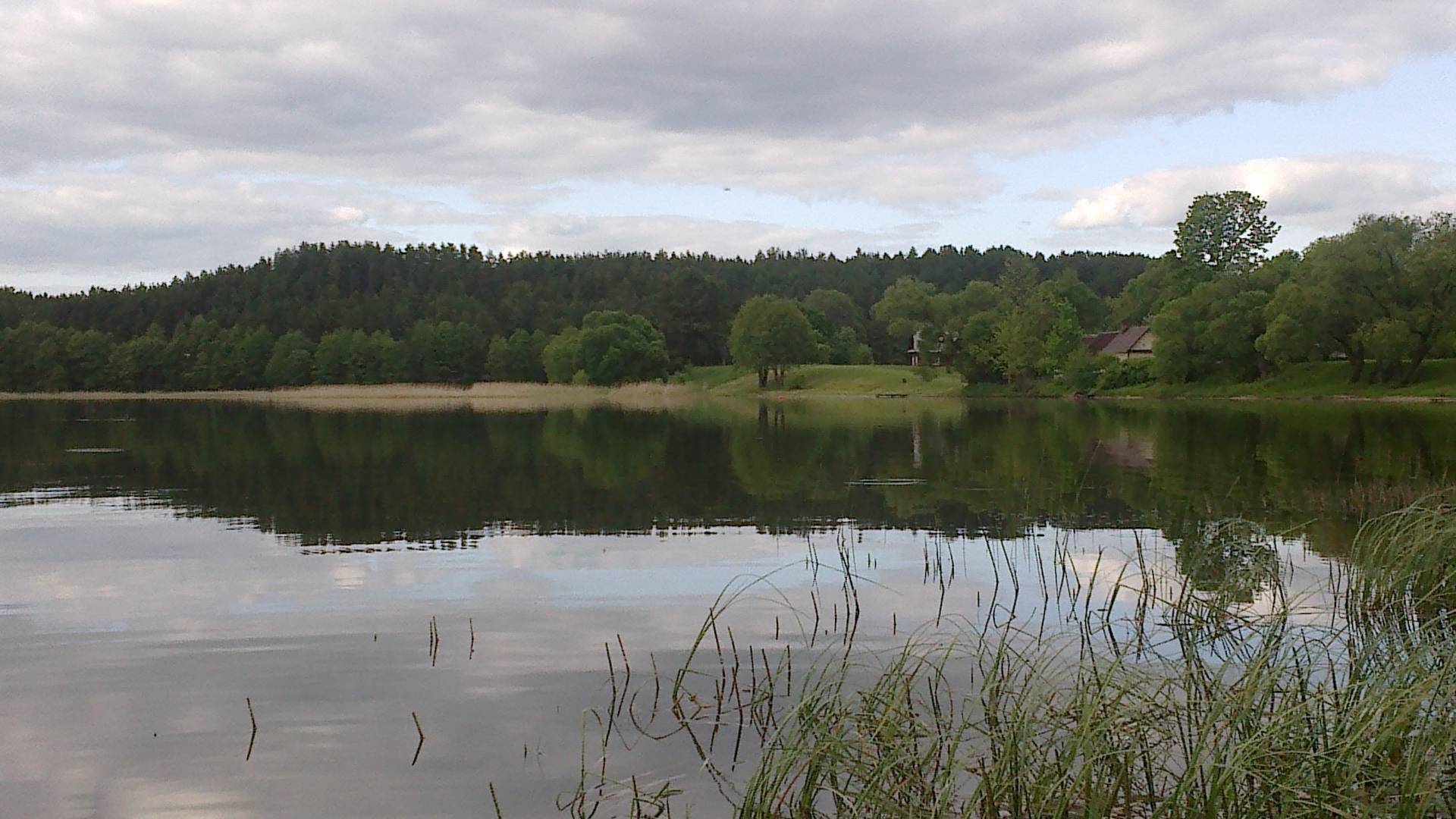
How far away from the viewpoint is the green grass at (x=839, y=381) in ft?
357

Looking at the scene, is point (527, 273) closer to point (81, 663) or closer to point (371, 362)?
point (371, 362)

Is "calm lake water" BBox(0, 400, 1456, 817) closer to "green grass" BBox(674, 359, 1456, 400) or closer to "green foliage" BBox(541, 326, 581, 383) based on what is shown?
"green grass" BBox(674, 359, 1456, 400)

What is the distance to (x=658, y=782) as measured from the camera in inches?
316

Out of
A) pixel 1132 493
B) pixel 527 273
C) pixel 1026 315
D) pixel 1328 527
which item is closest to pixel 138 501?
pixel 1132 493

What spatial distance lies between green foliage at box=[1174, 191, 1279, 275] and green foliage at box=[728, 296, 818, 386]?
1464 inches

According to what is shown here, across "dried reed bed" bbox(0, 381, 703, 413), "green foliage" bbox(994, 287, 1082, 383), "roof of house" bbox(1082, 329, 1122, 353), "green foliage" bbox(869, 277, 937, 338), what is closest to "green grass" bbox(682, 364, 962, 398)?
"dried reed bed" bbox(0, 381, 703, 413)

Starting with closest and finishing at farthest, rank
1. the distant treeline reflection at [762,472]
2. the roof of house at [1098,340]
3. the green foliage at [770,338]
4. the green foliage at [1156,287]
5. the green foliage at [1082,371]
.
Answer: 1. the distant treeline reflection at [762,472]
2. the green foliage at [1082,371]
3. the green foliage at [1156,287]
4. the roof of house at [1098,340]
5. the green foliage at [770,338]

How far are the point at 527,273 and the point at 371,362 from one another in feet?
144

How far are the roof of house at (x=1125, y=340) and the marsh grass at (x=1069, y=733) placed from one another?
104 metres

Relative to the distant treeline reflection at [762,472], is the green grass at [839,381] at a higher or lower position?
higher

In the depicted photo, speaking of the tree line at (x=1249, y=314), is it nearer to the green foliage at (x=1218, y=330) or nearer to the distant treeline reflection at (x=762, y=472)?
the green foliage at (x=1218, y=330)

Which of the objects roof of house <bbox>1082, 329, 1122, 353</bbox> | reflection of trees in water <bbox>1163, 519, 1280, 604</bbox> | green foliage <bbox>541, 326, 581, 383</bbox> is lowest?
reflection of trees in water <bbox>1163, 519, 1280, 604</bbox>

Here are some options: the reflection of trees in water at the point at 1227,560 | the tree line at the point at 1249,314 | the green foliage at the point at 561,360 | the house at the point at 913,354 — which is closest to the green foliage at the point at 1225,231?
the tree line at the point at 1249,314

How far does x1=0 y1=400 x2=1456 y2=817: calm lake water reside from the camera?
344 inches
